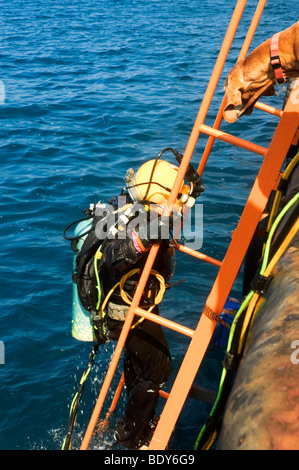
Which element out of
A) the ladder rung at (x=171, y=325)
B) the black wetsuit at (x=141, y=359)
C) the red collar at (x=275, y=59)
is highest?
the red collar at (x=275, y=59)

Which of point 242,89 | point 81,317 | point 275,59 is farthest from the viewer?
point 81,317

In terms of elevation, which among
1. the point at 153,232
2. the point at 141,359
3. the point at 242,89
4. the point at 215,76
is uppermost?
the point at 242,89

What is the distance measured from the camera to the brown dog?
224 centimetres

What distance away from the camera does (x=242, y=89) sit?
2.41 meters

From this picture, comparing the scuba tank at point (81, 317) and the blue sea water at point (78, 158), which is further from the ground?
the scuba tank at point (81, 317)

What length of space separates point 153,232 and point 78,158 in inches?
300

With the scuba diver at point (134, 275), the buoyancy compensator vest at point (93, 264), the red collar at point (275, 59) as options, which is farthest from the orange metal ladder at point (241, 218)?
the red collar at point (275, 59)

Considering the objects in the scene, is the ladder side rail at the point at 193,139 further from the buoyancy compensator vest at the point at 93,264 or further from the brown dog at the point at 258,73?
the brown dog at the point at 258,73

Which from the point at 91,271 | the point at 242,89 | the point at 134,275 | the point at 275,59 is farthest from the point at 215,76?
the point at 91,271

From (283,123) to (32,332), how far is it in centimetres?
447

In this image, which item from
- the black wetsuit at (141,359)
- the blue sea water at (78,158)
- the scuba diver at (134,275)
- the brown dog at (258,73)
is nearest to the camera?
the brown dog at (258,73)

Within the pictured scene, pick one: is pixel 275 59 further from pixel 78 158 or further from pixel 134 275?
pixel 78 158

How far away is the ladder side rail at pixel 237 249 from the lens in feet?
10.2
